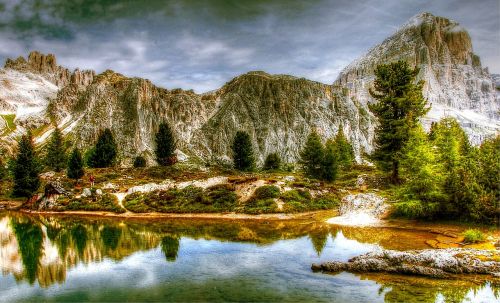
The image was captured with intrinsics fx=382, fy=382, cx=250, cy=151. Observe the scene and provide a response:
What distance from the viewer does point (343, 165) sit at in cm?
10100

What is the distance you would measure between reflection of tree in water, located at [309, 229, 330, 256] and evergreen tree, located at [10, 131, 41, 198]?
55477mm

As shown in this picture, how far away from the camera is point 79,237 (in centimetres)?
3966

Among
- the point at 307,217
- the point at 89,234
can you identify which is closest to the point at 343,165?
the point at 307,217

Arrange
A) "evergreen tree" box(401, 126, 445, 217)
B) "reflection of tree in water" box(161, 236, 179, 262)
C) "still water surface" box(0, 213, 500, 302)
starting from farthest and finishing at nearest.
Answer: "evergreen tree" box(401, 126, 445, 217), "reflection of tree in water" box(161, 236, 179, 262), "still water surface" box(0, 213, 500, 302)

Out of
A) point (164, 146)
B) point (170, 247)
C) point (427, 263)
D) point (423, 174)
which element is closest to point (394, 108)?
point (423, 174)

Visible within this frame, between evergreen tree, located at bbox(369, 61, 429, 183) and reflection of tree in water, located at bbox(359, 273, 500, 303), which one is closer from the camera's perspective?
reflection of tree in water, located at bbox(359, 273, 500, 303)

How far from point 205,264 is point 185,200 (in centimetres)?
3185

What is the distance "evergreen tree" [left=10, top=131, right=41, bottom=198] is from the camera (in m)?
68.8

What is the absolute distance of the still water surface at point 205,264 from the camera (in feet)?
68.2

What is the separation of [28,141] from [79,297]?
64.3 meters

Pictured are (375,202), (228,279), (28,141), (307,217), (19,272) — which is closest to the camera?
(228,279)

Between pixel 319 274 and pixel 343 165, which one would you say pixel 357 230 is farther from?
pixel 343 165

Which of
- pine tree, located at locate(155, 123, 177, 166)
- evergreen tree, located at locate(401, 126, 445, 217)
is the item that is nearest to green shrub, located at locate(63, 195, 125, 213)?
pine tree, located at locate(155, 123, 177, 166)

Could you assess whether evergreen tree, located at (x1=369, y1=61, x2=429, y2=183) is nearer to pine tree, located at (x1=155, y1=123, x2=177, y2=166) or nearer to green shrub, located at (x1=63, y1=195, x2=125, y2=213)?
green shrub, located at (x1=63, y1=195, x2=125, y2=213)
